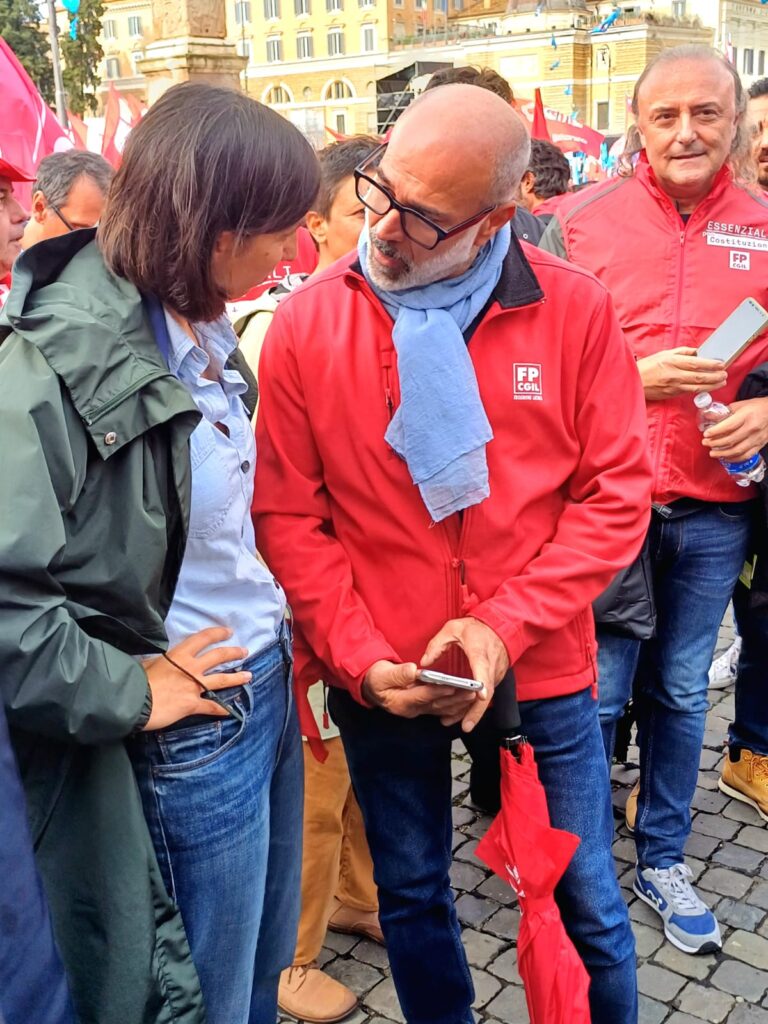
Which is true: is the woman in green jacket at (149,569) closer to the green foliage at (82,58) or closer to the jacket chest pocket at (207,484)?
the jacket chest pocket at (207,484)

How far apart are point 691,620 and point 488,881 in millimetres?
1081

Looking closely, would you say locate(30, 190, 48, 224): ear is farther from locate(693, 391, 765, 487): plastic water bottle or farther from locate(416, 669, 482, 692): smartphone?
locate(416, 669, 482, 692): smartphone

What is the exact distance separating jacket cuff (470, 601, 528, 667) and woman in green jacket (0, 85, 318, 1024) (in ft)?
1.47

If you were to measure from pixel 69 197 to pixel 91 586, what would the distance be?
9.84 feet

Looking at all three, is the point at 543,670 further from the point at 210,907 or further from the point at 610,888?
the point at 210,907

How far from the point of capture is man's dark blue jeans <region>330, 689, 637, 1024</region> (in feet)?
7.64

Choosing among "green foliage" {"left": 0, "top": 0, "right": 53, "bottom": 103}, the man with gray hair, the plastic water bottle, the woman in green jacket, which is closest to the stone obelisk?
the man with gray hair

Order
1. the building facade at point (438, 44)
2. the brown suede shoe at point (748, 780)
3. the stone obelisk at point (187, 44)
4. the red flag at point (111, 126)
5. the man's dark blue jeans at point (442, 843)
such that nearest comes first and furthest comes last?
the man's dark blue jeans at point (442, 843) → the brown suede shoe at point (748, 780) → the red flag at point (111, 126) → the stone obelisk at point (187, 44) → the building facade at point (438, 44)

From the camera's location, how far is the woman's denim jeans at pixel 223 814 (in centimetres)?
179

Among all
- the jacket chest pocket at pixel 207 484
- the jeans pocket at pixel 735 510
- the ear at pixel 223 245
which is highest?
the ear at pixel 223 245

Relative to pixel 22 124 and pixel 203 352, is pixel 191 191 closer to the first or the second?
pixel 203 352

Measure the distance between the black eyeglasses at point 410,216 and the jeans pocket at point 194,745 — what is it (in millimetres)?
972

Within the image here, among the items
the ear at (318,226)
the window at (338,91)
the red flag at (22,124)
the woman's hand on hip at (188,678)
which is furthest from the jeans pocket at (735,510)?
the window at (338,91)

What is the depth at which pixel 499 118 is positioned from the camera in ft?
6.91
